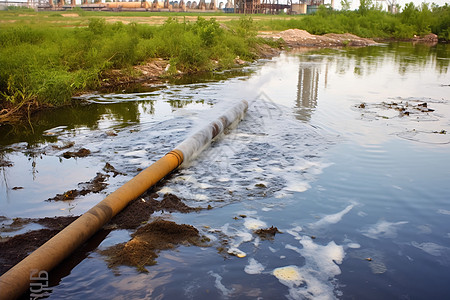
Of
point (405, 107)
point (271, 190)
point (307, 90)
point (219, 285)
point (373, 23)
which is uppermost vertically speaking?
point (373, 23)

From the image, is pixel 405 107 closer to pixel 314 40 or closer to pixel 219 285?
pixel 219 285

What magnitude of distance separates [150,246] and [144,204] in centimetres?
93

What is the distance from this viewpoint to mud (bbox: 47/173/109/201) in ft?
17.6

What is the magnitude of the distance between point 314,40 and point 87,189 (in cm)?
3472

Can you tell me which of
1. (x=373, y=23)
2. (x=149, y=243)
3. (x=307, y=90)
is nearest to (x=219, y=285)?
(x=149, y=243)

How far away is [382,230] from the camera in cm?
482

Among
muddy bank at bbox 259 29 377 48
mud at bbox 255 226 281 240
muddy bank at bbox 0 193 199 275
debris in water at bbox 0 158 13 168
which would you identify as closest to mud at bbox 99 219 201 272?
muddy bank at bbox 0 193 199 275

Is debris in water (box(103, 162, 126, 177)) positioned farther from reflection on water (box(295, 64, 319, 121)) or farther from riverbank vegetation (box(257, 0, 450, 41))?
riverbank vegetation (box(257, 0, 450, 41))

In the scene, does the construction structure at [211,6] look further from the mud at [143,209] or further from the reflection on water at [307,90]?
the mud at [143,209]

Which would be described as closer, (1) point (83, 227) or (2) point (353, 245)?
(1) point (83, 227)

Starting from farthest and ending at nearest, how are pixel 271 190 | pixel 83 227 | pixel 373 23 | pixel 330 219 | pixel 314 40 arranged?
pixel 373 23 → pixel 314 40 → pixel 271 190 → pixel 330 219 → pixel 83 227

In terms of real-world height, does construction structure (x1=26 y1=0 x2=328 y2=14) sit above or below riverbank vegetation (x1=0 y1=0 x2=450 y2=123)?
above

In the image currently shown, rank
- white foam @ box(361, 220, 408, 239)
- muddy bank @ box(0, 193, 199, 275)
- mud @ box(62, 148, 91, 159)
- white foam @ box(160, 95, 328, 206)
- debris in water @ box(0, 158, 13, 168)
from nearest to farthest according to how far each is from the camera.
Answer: muddy bank @ box(0, 193, 199, 275), white foam @ box(361, 220, 408, 239), white foam @ box(160, 95, 328, 206), debris in water @ box(0, 158, 13, 168), mud @ box(62, 148, 91, 159)

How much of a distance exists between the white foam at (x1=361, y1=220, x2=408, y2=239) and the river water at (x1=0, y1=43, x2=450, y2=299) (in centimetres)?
2
